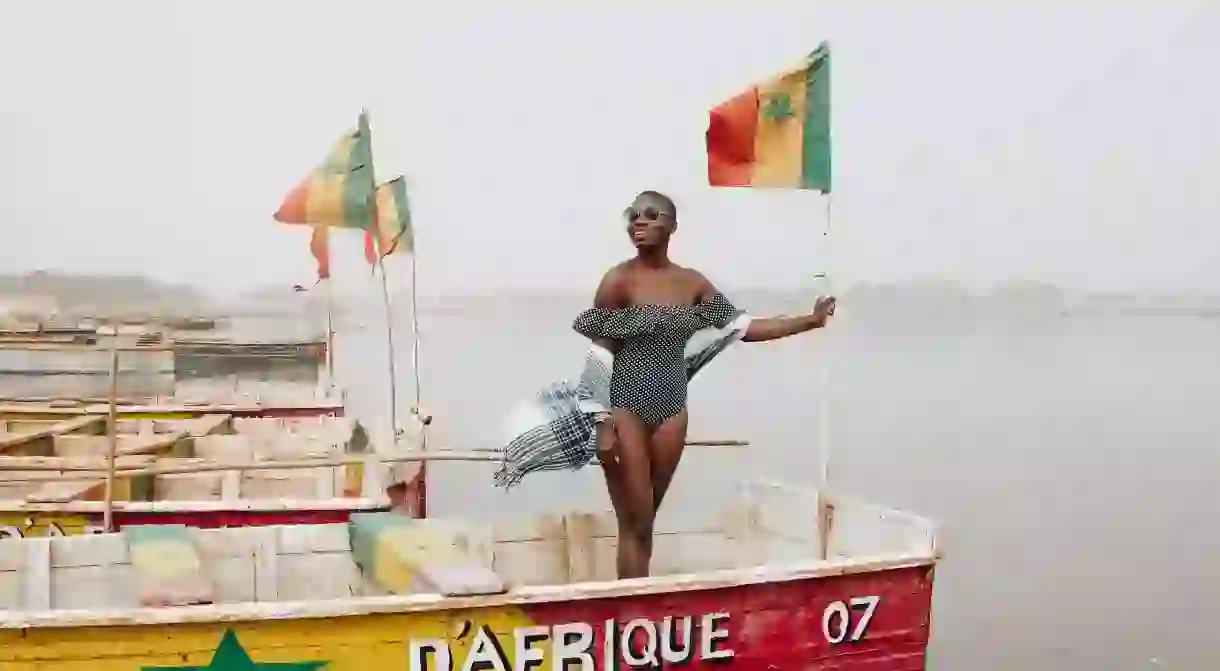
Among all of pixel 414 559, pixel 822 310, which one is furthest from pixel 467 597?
pixel 822 310

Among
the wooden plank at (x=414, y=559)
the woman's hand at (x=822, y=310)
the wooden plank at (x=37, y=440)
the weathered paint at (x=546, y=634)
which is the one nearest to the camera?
the weathered paint at (x=546, y=634)

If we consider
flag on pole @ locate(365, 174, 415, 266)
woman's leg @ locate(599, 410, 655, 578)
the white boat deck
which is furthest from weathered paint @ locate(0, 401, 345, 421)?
woman's leg @ locate(599, 410, 655, 578)

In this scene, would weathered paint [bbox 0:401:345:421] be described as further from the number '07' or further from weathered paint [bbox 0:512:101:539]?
the number '07'

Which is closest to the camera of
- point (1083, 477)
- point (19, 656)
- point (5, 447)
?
point (19, 656)

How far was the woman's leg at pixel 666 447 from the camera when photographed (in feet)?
19.1

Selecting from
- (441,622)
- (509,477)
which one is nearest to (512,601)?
(441,622)

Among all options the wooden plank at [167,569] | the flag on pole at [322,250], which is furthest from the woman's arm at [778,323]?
the flag on pole at [322,250]

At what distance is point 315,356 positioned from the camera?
1219 inches

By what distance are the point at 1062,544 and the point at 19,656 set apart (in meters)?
12.4

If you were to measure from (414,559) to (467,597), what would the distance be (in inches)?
20.0

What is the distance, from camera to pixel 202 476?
10.4 m

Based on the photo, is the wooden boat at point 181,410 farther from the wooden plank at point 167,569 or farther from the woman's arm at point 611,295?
the woman's arm at point 611,295

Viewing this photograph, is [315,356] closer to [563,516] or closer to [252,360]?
[252,360]

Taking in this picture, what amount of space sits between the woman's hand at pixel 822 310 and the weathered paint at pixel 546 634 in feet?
3.84
